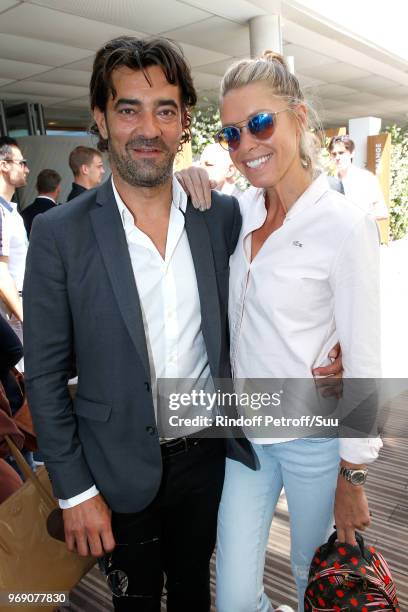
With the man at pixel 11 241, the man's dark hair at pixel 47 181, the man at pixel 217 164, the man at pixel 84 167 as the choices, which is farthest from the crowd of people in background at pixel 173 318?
the man's dark hair at pixel 47 181

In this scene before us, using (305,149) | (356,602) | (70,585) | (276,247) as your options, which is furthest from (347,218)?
(70,585)

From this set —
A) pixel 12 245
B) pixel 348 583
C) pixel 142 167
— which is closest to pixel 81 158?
pixel 12 245

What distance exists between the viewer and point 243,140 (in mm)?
1524

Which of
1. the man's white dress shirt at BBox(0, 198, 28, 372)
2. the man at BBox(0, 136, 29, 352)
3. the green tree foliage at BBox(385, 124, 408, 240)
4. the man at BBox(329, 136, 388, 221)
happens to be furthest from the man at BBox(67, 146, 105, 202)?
the green tree foliage at BBox(385, 124, 408, 240)

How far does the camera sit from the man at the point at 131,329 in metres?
1.42

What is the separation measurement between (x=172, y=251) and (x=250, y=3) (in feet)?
16.2

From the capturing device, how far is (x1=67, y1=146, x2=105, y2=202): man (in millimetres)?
5176

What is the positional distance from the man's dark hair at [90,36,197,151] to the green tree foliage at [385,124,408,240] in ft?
40.1

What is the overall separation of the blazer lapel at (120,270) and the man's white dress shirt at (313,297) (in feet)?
1.09

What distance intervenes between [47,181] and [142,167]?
4.31 meters

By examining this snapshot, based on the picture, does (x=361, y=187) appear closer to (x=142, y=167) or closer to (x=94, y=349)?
(x=142, y=167)

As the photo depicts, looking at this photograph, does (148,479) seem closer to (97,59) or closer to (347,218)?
(347,218)

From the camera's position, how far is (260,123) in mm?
1491

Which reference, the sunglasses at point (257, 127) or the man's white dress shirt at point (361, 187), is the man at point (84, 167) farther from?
the sunglasses at point (257, 127)
